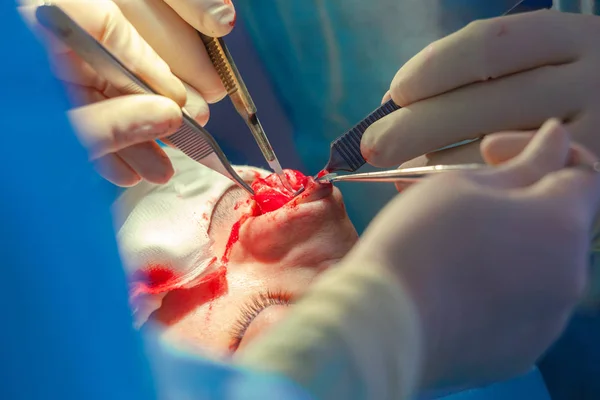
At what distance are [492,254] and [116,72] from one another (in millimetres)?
753

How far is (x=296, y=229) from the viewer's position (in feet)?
4.00

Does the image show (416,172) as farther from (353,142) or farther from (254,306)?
(254,306)

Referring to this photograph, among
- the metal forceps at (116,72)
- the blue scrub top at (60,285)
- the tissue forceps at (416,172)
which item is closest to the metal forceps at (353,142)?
the tissue forceps at (416,172)

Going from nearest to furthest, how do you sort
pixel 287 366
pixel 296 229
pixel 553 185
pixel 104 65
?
pixel 287 366 < pixel 553 185 < pixel 104 65 < pixel 296 229

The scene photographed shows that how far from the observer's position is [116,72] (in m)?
0.92

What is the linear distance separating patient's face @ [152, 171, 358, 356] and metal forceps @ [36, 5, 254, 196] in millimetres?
153

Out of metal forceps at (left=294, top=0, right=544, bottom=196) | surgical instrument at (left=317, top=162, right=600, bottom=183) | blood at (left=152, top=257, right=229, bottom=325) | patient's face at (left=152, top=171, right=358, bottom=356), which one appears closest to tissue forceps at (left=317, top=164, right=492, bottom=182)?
surgical instrument at (left=317, top=162, right=600, bottom=183)

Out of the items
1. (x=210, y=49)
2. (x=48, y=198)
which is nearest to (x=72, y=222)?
(x=48, y=198)

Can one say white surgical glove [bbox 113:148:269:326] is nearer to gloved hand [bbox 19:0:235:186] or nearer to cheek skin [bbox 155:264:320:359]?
cheek skin [bbox 155:264:320:359]

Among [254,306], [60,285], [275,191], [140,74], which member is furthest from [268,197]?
[60,285]

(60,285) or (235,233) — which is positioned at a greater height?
(60,285)

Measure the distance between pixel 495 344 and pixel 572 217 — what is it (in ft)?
0.68

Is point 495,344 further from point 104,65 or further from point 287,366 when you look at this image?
point 104,65

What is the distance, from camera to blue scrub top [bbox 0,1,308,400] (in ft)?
1.38
